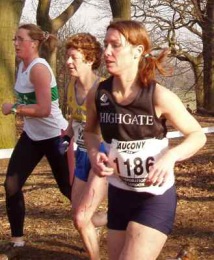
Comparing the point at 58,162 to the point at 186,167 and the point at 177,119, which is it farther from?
the point at 186,167

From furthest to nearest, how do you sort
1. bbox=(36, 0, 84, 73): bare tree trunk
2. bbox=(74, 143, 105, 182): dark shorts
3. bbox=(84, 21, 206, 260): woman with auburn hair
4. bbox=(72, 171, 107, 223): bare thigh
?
1. bbox=(36, 0, 84, 73): bare tree trunk
2. bbox=(74, 143, 105, 182): dark shorts
3. bbox=(72, 171, 107, 223): bare thigh
4. bbox=(84, 21, 206, 260): woman with auburn hair

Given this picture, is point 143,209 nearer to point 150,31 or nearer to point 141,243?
point 141,243

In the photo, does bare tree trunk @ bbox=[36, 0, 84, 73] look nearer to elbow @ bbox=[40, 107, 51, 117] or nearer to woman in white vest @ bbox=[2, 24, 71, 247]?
woman in white vest @ bbox=[2, 24, 71, 247]

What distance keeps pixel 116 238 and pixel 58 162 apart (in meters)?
1.98

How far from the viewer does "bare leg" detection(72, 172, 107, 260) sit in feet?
15.0

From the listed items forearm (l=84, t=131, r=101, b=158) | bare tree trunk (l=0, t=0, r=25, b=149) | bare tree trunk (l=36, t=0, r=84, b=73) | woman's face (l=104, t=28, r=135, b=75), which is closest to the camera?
woman's face (l=104, t=28, r=135, b=75)

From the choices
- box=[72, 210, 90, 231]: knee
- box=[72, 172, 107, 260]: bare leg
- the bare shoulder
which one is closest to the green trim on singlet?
box=[72, 172, 107, 260]: bare leg

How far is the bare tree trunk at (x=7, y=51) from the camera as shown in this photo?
12.3 meters

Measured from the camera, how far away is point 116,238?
3.65 metres

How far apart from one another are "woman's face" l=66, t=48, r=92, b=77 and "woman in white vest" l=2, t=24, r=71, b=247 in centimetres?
36

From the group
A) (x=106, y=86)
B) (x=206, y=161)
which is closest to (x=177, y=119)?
(x=106, y=86)

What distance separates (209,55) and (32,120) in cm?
2026

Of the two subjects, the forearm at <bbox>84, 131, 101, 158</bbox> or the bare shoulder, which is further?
the forearm at <bbox>84, 131, 101, 158</bbox>

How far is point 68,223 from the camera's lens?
673cm
